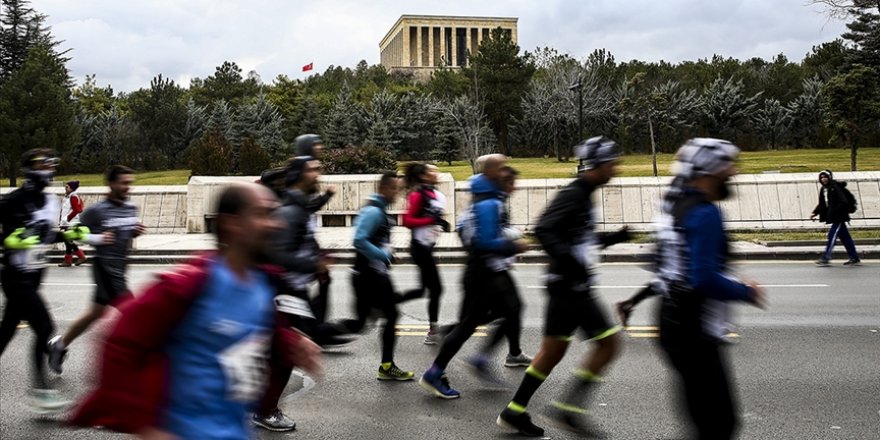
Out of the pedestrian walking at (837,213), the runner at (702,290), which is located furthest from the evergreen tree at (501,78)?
the runner at (702,290)

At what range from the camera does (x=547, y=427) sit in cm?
520

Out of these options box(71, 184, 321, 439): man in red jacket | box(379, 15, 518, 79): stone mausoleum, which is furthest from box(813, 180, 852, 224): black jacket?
box(379, 15, 518, 79): stone mausoleum

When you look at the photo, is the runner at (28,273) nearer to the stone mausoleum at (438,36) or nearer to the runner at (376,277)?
the runner at (376,277)

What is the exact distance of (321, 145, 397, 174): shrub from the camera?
110ft

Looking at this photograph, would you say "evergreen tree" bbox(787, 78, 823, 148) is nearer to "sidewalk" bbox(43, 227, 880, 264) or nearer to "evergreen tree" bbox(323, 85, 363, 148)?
"evergreen tree" bbox(323, 85, 363, 148)

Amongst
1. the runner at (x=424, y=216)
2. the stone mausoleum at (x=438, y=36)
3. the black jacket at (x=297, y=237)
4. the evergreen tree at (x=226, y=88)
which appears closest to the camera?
the black jacket at (x=297, y=237)

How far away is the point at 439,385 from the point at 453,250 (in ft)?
34.7

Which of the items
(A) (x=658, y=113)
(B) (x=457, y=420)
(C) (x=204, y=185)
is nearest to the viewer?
(B) (x=457, y=420)

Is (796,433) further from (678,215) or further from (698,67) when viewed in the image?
(698,67)

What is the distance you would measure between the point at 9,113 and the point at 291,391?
41238mm

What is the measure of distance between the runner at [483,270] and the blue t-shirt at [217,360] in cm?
324

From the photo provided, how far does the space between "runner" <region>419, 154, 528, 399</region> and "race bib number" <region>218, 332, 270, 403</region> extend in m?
3.20

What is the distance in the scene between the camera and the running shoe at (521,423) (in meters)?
4.97

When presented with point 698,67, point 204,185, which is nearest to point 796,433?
point 204,185
